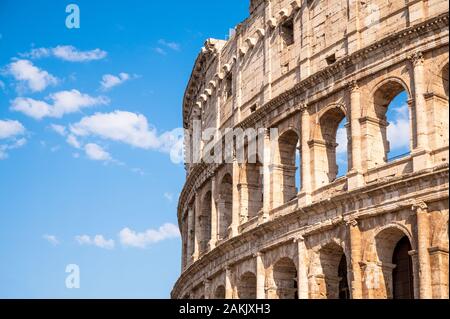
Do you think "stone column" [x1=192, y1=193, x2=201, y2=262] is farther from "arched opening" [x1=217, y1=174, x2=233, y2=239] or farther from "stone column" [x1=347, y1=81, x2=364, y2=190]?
"stone column" [x1=347, y1=81, x2=364, y2=190]

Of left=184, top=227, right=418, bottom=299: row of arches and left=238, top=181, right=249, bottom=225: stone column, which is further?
left=238, top=181, right=249, bottom=225: stone column

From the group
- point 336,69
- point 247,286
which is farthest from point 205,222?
point 336,69

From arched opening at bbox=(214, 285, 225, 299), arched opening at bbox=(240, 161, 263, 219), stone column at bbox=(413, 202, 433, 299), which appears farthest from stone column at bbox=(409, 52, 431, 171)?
arched opening at bbox=(214, 285, 225, 299)

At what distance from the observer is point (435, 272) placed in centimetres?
2395

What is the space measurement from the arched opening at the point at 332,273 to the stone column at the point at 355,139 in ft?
6.99

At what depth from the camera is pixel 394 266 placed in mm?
26109

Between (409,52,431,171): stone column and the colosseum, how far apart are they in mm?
32

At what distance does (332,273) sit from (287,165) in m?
4.61

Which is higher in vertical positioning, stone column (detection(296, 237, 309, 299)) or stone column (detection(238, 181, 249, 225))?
stone column (detection(238, 181, 249, 225))

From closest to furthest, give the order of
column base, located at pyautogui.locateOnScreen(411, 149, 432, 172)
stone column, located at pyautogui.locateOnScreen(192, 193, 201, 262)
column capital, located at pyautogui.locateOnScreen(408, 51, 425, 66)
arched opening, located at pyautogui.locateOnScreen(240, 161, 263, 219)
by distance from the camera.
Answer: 1. column base, located at pyautogui.locateOnScreen(411, 149, 432, 172)
2. column capital, located at pyautogui.locateOnScreen(408, 51, 425, 66)
3. arched opening, located at pyautogui.locateOnScreen(240, 161, 263, 219)
4. stone column, located at pyautogui.locateOnScreen(192, 193, 201, 262)

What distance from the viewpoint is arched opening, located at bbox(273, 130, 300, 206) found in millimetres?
30672

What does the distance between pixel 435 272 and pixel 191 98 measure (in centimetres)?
2014
